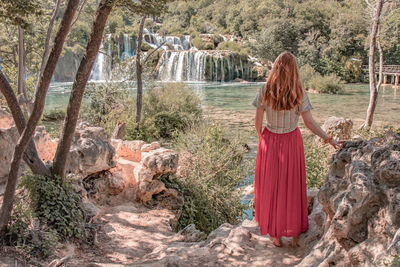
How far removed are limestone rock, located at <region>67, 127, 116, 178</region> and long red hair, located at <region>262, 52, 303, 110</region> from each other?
293cm

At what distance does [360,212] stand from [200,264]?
122 cm

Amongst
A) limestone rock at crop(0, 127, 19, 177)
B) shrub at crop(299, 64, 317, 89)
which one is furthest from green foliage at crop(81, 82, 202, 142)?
shrub at crop(299, 64, 317, 89)

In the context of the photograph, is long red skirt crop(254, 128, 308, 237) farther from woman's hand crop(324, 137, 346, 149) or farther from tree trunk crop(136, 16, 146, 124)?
tree trunk crop(136, 16, 146, 124)

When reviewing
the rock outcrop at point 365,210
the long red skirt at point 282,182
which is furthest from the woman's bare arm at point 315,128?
the rock outcrop at point 365,210

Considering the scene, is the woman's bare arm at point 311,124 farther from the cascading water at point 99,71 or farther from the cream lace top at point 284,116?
the cascading water at point 99,71

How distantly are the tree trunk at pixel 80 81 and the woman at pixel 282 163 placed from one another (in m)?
1.68

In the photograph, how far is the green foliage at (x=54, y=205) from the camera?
3.45 meters

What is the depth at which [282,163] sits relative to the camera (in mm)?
2619

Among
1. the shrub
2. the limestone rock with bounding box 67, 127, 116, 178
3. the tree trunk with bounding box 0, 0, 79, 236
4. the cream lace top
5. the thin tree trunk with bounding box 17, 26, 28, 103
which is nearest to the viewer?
the cream lace top

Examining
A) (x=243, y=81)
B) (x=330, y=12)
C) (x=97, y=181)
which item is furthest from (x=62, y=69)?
(x=330, y=12)

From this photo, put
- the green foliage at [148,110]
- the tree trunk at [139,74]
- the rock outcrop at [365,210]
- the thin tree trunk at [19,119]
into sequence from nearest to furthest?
the rock outcrop at [365,210], the thin tree trunk at [19,119], the tree trunk at [139,74], the green foliage at [148,110]

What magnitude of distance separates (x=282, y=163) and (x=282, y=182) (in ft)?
0.47

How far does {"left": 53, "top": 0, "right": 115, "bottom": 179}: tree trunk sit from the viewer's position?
10.8 feet

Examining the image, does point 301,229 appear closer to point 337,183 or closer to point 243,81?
point 337,183
